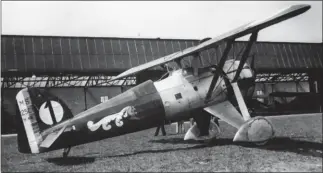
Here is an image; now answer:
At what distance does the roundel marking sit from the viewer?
22.8 ft

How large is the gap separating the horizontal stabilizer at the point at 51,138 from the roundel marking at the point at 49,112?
12.6 inches

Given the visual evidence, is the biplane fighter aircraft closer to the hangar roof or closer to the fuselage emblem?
the fuselage emblem

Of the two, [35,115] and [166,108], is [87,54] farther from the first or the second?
[35,115]

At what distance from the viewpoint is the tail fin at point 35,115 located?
6645 millimetres

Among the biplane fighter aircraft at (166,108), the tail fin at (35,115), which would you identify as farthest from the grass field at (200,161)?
the tail fin at (35,115)

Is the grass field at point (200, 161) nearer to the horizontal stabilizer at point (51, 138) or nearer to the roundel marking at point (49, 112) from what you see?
the horizontal stabilizer at point (51, 138)

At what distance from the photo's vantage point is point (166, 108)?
8.06 m

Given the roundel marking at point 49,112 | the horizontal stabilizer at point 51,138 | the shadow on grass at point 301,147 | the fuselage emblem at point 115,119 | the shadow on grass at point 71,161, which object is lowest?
the shadow on grass at point 301,147

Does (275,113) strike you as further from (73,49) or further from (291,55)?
(73,49)

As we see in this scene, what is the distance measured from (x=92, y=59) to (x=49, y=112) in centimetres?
1472

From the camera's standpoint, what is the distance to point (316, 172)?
5.03 m

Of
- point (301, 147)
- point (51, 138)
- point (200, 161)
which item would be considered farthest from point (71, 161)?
point (301, 147)

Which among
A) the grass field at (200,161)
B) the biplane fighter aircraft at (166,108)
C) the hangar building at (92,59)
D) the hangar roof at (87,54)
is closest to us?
the grass field at (200,161)

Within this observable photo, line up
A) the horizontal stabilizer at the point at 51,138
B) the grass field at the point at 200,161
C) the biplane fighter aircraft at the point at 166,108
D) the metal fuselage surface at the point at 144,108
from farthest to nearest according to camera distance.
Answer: the metal fuselage surface at the point at 144,108 < the biplane fighter aircraft at the point at 166,108 < the horizontal stabilizer at the point at 51,138 < the grass field at the point at 200,161
